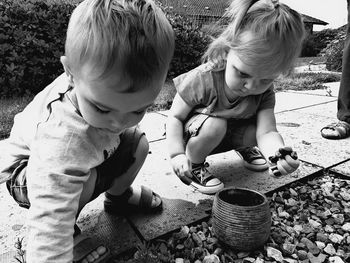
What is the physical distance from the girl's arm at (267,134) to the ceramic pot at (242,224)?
Answer: 42cm

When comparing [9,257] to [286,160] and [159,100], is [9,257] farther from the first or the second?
[159,100]

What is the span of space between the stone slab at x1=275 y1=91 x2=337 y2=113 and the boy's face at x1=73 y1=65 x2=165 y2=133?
265 centimetres

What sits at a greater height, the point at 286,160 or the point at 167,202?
the point at 286,160

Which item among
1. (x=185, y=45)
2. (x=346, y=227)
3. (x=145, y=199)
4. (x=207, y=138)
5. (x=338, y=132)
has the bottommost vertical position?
(x=185, y=45)

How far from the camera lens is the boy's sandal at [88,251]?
1.25 metres

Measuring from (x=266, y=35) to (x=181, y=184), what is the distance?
0.91 meters

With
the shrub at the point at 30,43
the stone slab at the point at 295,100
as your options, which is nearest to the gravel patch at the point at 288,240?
the stone slab at the point at 295,100

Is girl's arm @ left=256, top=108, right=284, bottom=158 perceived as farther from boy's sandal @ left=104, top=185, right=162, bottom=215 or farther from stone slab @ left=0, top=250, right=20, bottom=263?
stone slab @ left=0, top=250, right=20, bottom=263

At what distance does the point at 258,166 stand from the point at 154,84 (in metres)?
1.23

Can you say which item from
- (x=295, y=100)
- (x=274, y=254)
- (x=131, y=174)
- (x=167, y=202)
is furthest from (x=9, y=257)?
(x=295, y=100)

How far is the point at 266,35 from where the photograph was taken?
1553mm

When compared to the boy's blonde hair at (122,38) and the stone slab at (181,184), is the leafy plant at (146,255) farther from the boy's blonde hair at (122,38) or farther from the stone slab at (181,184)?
the boy's blonde hair at (122,38)

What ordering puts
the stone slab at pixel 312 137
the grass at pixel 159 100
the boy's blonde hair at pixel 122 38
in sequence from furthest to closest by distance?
1. the grass at pixel 159 100
2. the stone slab at pixel 312 137
3. the boy's blonde hair at pixel 122 38

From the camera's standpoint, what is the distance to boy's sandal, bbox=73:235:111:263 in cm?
125
